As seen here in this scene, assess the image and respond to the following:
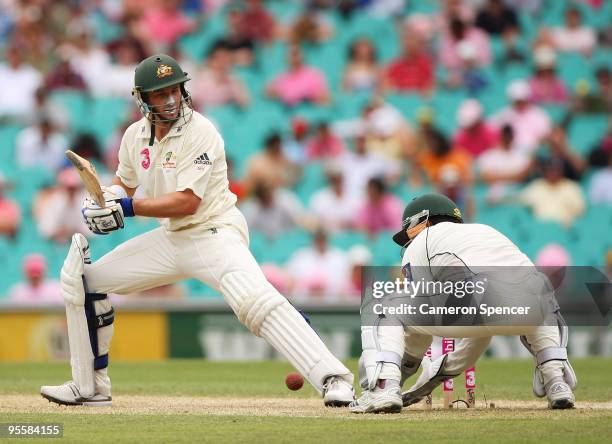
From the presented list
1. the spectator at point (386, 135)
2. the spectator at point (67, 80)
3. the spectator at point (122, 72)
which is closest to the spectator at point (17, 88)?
the spectator at point (67, 80)

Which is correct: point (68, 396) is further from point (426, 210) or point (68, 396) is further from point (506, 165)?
point (506, 165)

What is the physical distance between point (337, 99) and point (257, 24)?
1.67m

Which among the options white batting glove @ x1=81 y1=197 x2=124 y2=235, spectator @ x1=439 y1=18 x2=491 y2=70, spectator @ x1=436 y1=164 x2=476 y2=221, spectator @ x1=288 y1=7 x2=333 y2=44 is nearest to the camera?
white batting glove @ x1=81 y1=197 x2=124 y2=235

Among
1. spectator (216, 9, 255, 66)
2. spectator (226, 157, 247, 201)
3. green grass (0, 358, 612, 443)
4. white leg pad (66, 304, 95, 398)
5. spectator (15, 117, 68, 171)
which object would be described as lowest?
green grass (0, 358, 612, 443)

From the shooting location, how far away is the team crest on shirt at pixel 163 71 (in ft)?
23.3

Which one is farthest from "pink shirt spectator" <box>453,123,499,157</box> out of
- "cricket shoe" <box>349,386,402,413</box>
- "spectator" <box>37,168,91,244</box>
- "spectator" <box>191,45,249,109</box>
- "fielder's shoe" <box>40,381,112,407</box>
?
"cricket shoe" <box>349,386,402,413</box>

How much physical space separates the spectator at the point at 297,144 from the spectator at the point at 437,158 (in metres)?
1.39

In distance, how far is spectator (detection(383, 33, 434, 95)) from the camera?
1526 cm

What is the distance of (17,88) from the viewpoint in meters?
15.4

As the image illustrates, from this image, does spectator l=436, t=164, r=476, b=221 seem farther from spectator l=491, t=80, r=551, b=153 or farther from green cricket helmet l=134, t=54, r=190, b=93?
green cricket helmet l=134, t=54, r=190, b=93

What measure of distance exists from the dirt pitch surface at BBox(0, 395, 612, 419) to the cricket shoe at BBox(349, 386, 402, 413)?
0.06m

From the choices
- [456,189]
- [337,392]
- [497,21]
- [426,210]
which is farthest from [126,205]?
[497,21]

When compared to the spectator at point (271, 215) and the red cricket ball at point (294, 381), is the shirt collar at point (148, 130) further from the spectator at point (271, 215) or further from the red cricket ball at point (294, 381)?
the spectator at point (271, 215)

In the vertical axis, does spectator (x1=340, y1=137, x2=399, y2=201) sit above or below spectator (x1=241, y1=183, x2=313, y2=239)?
above
